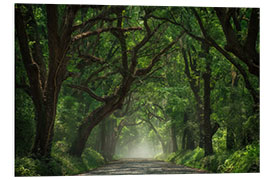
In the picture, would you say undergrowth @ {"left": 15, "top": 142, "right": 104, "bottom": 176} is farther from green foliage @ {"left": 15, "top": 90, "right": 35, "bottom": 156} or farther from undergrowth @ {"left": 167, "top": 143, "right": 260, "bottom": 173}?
undergrowth @ {"left": 167, "top": 143, "right": 260, "bottom": 173}

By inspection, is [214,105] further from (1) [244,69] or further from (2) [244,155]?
(2) [244,155]

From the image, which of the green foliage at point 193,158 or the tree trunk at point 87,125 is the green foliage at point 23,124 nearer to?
the tree trunk at point 87,125

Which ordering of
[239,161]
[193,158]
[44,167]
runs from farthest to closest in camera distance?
[193,158]
[44,167]
[239,161]

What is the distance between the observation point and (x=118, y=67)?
14711mm

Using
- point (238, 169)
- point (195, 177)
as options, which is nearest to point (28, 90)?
point (195, 177)

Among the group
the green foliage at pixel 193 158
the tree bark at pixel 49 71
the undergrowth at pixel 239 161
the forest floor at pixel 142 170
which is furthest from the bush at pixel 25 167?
the green foliage at pixel 193 158

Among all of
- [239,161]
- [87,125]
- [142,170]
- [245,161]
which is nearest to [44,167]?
[142,170]

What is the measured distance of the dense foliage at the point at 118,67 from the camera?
11.3 m

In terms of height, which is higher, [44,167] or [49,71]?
[49,71]

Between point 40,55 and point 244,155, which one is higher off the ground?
Answer: point 40,55

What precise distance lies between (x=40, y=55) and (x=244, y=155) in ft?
26.2

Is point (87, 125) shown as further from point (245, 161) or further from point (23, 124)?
point (245, 161)
